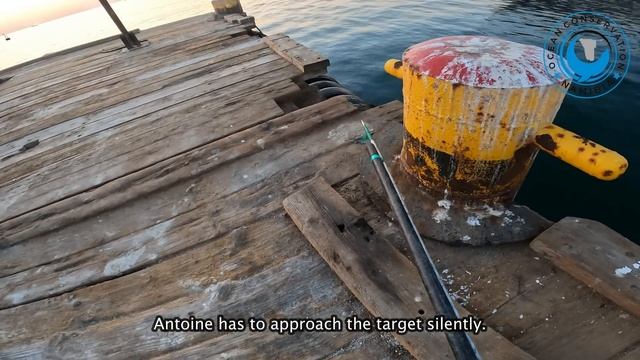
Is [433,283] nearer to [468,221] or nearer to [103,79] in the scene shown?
[468,221]

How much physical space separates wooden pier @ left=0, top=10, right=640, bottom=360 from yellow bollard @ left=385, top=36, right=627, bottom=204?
16.3 inches

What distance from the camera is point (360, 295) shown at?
1.65 m

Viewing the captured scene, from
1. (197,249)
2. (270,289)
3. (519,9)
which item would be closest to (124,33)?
(197,249)

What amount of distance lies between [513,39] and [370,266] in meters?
9.41

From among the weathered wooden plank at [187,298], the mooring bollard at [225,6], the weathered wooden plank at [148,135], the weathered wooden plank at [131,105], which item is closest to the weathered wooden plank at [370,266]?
the weathered wooden plank at [187,298]

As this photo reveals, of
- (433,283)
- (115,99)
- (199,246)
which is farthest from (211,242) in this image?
(115,99)

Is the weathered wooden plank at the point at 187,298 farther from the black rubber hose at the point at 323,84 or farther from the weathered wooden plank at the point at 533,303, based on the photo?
the black rubber hose at the point at 323,84

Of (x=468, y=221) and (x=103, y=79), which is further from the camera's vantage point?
(x=103, y=79)

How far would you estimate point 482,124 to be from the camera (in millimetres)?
1685

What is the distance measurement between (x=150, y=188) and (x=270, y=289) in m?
1.46

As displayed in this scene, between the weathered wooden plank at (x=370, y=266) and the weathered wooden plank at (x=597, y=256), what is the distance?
546mm

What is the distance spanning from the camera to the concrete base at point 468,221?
185 centimetres

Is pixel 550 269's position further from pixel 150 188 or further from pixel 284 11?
pixel 284 11

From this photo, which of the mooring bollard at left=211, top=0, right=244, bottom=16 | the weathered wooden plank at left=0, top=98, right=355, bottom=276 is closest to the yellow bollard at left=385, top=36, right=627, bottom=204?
the weathered wooden plank at left=0, top=98, right=355, bottom=276
